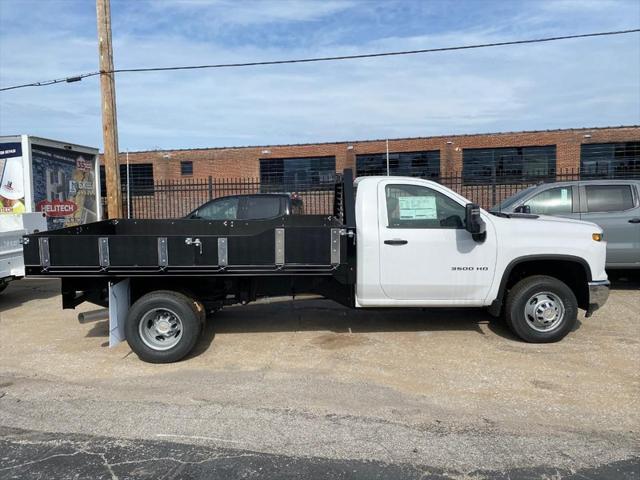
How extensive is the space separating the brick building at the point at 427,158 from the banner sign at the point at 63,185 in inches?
772

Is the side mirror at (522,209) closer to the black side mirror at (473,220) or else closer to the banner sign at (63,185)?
the black side mirror at (473,220)

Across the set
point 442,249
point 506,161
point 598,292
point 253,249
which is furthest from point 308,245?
point 506,161

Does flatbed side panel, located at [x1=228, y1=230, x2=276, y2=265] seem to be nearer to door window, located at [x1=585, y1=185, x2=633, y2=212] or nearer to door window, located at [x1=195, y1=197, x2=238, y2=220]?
door window, located at [x1=195, y1=197, x2=238, y2=220]

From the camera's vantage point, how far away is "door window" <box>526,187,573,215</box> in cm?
924

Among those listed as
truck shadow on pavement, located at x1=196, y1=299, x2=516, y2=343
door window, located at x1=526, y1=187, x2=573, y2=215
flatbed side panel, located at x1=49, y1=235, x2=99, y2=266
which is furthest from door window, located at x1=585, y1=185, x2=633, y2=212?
flatbed side panel, located at x1=49, y1=235, x2=99, y2=266

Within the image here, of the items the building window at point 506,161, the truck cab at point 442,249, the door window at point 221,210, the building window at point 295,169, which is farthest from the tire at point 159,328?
the building window at point 295,169

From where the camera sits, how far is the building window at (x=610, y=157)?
34.1m

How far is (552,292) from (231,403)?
3849mm

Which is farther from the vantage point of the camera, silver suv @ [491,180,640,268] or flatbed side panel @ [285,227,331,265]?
silver suv @ [491,180,640,268]

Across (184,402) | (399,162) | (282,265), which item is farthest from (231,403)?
(399,162)

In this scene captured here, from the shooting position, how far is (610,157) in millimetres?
34375

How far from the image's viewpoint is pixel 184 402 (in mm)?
4758

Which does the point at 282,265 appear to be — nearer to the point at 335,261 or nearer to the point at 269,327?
the point at 335,261

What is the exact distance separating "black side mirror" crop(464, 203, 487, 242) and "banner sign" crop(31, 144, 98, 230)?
925 cm
